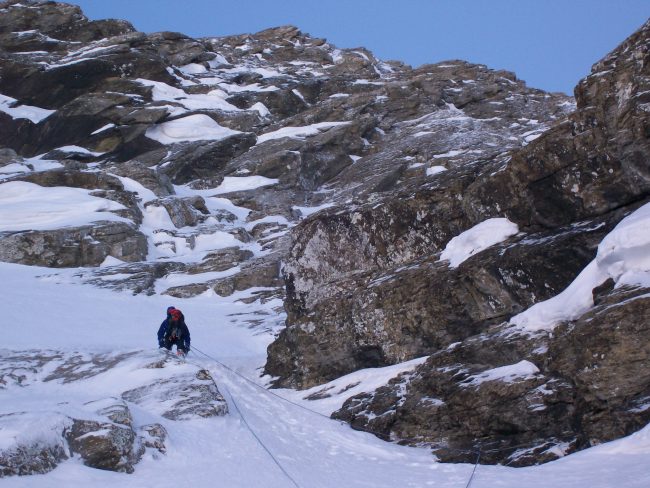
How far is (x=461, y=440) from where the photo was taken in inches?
464

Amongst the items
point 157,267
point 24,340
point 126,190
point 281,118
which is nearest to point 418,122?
point 281,118

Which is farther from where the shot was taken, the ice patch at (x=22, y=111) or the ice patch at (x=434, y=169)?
the ice patch at (x=22, y=111)

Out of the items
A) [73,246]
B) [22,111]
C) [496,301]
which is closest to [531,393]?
[496,301]

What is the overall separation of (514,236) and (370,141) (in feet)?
143

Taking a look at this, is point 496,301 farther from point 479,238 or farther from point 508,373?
point 508,373

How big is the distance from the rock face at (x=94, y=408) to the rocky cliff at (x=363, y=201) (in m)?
3.31

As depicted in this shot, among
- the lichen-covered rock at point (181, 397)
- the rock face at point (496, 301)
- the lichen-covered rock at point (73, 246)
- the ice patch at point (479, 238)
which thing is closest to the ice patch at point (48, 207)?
the lichen-covered rock at point (73, 246)

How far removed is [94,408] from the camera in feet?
37.6

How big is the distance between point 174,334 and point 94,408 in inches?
Result: 267

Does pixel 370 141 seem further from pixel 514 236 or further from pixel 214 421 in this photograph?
pixel 214 421

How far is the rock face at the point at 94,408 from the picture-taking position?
9500 mm

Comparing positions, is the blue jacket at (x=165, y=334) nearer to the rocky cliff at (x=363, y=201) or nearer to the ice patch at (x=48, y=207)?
the rocky cliff at (x=363, y=201)

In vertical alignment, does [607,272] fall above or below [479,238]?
below

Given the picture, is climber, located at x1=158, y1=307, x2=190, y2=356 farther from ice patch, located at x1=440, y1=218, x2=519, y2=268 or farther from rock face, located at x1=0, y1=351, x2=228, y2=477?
ice patch, located at x1=440, y1=218, x2=519, y2=268
